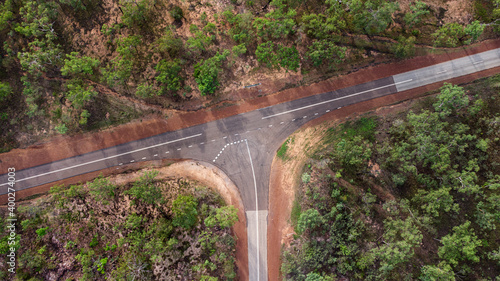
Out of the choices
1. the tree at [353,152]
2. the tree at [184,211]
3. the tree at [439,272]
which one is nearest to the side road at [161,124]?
the tree at [353,152]

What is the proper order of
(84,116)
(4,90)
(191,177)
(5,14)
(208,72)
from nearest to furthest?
1. (5,14)
2. (4,90)
3. (208,72)
4. (84,116)
5. (191,177)

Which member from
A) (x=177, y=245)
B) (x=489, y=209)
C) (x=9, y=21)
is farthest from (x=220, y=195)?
(x=9, y=21)

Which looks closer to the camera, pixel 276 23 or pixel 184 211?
pixel 184 211

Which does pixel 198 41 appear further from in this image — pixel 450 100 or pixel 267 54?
pixel 450 100

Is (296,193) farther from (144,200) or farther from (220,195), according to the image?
(144,200)

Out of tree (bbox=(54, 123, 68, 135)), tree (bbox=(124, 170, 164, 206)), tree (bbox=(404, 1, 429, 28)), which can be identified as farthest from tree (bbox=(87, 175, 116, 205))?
tree (bbox=(404, 1, 429, 28))

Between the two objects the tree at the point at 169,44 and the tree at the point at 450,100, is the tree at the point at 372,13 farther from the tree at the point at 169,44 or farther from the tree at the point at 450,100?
the tree at the point at 169,44

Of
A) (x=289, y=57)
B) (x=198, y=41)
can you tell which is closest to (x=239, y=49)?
(x=198, y=41)
